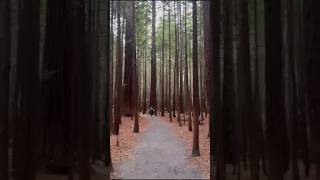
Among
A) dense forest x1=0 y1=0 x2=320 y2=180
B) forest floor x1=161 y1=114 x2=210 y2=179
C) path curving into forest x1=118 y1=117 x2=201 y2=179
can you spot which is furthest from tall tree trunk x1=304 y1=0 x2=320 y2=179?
forest floor x1=161 y1=114 x2=210 y2=179


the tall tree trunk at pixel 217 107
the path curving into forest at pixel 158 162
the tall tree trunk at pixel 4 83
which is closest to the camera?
the tall tree trunk at pixel 4 83

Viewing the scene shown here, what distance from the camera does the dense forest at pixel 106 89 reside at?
2.76 meters

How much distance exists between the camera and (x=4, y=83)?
274 cm

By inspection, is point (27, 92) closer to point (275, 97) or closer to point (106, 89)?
point (106, 89)

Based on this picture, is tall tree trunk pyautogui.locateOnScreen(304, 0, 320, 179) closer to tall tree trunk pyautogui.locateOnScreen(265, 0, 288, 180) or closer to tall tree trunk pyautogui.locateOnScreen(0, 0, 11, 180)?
tall tree trunk pyautogui.locateOnScreen(265, 0, 288, 180)

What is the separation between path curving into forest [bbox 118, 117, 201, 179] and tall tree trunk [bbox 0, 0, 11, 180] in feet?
18.7

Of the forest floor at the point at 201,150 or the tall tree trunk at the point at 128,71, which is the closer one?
the forest floor at the point at 201,150

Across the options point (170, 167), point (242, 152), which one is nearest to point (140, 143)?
point (170, 167)

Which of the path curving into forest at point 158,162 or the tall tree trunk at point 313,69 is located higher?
the tall tree trunk at point 313,69

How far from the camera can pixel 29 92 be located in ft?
9.05

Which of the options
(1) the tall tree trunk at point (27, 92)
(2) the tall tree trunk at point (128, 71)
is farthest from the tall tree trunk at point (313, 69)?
(2) the tall tree trunk at point (128, 71)

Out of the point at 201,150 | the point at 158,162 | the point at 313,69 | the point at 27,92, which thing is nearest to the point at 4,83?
the point at 27,92

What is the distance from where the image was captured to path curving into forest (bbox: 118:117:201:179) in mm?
8664

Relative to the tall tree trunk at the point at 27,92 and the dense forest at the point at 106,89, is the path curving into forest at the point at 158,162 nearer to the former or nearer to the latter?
the dense forest at the point at 106,89
